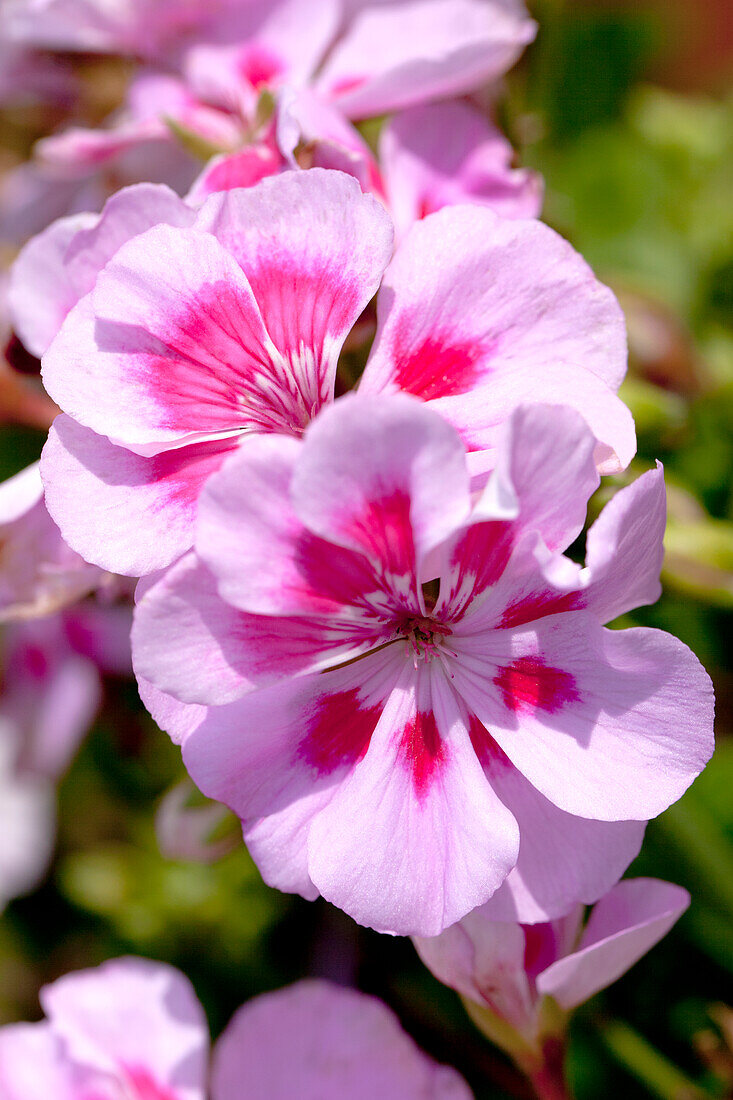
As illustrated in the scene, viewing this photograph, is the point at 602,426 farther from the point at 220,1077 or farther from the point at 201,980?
the point at 201,980

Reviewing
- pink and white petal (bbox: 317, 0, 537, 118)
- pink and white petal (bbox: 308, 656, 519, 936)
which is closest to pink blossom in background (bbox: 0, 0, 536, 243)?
pink and white petal (bbox: 317, 0, 537, 118)

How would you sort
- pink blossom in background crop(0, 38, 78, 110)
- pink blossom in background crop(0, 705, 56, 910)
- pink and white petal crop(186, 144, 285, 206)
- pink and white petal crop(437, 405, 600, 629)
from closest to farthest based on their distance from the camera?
1. pink and white petal crop(437, 405, 600, 629)
2. pink and white petal crop(186, 144, 285, 206)
3. pink blossom in background crop(0, 38, 78, 110)
4. pink blossom in background crop(0, 705, 56, 910)

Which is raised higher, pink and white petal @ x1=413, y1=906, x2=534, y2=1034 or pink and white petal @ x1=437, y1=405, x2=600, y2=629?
pink and white petal @ x1=437, y1=405, x2=600, y2=629

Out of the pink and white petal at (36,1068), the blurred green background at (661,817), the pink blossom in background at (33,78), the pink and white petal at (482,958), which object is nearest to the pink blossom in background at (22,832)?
the blurred green background at (661,817)

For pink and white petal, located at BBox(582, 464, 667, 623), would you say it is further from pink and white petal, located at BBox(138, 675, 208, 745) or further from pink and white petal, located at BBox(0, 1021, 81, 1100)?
pink and white petal, located at BBox(0, 1021, 81, 1100)

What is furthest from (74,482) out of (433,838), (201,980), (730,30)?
(730,30)
